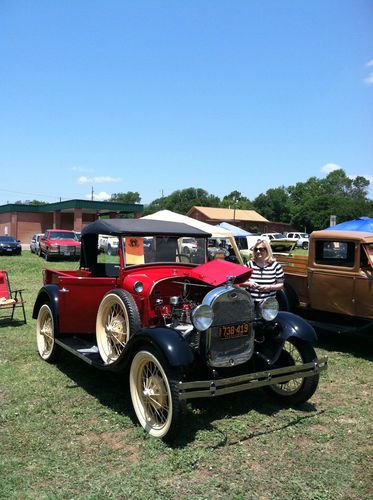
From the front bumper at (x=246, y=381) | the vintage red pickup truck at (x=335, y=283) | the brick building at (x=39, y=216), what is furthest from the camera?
the brick building at (x=39, y=216)

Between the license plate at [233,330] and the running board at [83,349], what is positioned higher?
the license plate at [233,330]

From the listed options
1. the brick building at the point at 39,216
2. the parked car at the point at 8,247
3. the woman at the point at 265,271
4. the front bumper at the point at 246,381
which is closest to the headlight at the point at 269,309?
the front bumper at the point at 246,381

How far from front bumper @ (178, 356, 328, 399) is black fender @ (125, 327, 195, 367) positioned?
19 centimetres

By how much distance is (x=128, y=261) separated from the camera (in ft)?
15.6

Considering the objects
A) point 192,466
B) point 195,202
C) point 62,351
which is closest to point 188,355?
point 192,466

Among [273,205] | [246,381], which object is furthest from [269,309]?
[273,205]

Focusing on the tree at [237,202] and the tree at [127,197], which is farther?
the tree at [127,197]

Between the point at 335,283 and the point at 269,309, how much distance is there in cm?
289

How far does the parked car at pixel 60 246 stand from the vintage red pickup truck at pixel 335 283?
48.6 ft

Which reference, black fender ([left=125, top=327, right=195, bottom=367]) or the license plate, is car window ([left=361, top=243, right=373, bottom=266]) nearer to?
the license plate

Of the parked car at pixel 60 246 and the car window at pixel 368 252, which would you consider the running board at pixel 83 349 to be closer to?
the car window at pixel 368 252

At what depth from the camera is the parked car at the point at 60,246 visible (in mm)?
21266

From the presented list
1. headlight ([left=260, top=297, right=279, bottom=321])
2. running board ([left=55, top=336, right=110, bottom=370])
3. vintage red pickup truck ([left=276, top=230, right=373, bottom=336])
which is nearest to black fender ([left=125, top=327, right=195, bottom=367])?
running board ([left=55, top=336, right=110, bottom=370])

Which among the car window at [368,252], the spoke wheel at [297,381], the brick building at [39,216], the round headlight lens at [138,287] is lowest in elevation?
the spoke wheel at [297,381]
